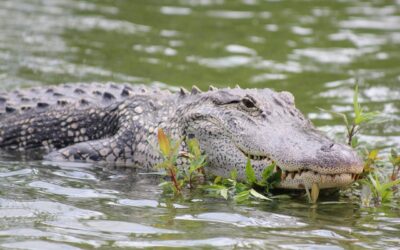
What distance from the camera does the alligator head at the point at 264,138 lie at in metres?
4.99

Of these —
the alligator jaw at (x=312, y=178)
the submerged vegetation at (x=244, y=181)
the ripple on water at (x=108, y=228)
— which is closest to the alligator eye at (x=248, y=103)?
the submerged vegetation at (x=244, y=181)

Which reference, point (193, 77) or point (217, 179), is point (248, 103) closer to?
point (217, 179)

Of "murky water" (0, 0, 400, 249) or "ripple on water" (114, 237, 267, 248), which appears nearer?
"ripple on water" (114, 237, 267, 248)

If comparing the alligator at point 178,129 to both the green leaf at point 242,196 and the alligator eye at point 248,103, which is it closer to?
Result: the alligator eye at point 248,103

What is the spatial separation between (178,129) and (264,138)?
1.12 metres

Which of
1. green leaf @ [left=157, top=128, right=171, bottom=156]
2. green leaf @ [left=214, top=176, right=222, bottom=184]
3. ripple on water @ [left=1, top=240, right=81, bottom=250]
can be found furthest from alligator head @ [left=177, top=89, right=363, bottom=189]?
ripple on water @ [left=1, top=240, right=81, bottom=250]

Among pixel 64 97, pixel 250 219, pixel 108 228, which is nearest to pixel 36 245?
pixel 108 228

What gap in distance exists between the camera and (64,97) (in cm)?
754

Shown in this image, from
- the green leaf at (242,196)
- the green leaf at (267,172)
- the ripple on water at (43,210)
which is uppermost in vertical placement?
the green leaf at (267,172)

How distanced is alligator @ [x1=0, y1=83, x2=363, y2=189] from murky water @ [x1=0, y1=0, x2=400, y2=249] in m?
0.27

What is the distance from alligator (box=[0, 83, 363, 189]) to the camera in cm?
511

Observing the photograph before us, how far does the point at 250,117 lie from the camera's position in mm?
5895

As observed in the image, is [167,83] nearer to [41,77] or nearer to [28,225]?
[41,77]

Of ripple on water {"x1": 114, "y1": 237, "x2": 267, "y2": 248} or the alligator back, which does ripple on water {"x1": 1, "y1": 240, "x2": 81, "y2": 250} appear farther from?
the alligator back
